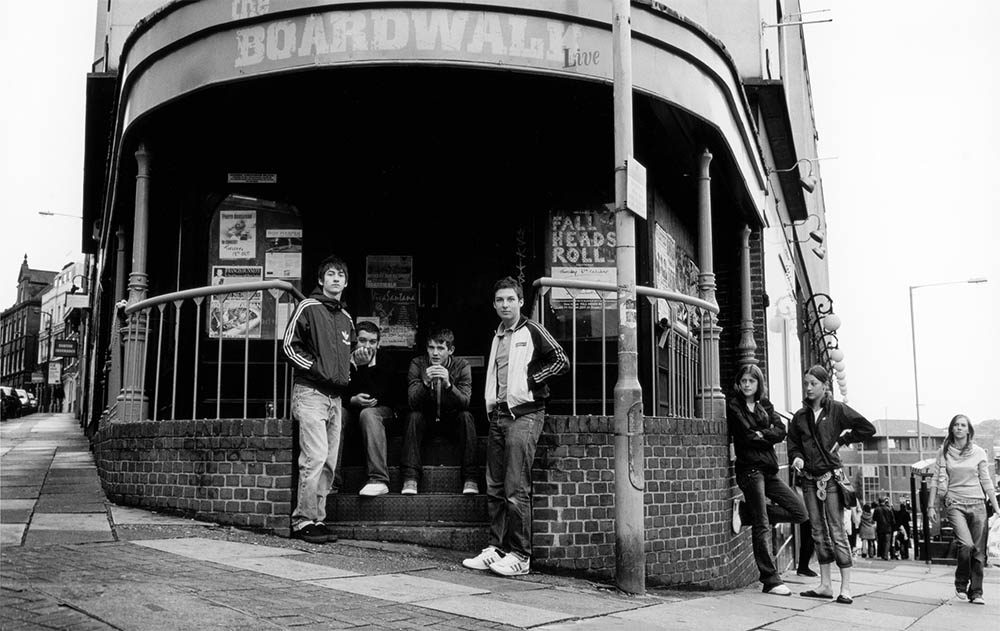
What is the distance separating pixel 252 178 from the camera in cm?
968

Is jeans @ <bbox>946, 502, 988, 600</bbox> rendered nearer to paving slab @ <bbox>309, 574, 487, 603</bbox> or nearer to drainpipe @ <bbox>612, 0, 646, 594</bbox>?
drainpipe @ <bbox>612, 0, 646, 594</bbox>

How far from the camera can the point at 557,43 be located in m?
7.65

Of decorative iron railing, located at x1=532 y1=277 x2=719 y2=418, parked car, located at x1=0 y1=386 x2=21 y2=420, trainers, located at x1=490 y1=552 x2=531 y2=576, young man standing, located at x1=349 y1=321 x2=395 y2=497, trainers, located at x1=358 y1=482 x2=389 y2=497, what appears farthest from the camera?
parked car, located at x1=0 y1=386 x2=21 y2=420

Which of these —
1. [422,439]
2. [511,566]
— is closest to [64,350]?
[422,439]

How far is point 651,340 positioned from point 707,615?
4.37 metres

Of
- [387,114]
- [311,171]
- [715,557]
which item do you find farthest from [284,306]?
[715,557]

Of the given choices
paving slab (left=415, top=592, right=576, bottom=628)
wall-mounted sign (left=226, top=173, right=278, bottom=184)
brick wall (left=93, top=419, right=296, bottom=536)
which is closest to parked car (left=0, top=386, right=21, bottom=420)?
wall-mounted sign (left=226, top=173, right=278, bottom=184)

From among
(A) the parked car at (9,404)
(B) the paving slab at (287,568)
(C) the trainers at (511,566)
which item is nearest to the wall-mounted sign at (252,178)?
(B) the paving slab at (287,568)

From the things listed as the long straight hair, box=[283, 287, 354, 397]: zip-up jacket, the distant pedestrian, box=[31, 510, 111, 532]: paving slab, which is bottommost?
the distant pedestrian

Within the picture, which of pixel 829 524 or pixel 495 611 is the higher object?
pixel 829 524

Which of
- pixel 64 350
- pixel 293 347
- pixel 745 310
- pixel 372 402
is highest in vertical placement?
pixel 64 350

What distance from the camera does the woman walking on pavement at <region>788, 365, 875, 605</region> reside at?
7.30m

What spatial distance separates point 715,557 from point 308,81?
538 cm

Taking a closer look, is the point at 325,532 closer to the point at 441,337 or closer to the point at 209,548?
the point at 209,548
